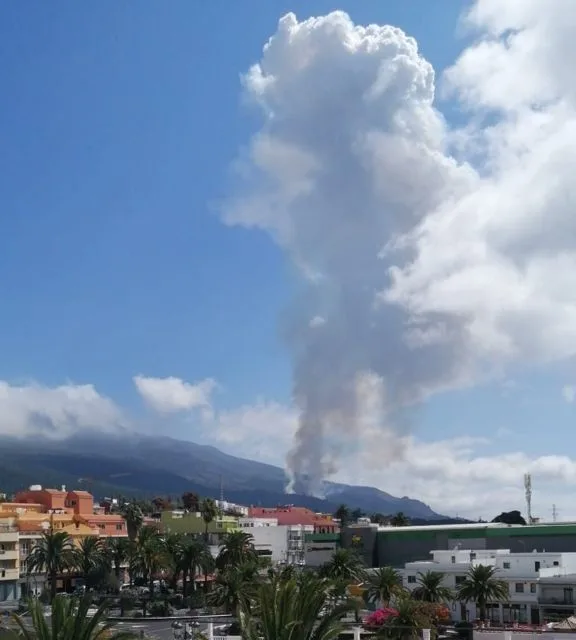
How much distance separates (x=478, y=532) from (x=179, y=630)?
48072 millimetres

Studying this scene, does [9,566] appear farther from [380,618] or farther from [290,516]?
[290,516]

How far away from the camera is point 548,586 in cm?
7225

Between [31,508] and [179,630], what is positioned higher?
[31,508]

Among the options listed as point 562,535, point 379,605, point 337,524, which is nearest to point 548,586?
point 379,605

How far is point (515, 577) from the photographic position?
73.7 m

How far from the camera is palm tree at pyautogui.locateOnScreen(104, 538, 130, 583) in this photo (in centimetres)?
9206

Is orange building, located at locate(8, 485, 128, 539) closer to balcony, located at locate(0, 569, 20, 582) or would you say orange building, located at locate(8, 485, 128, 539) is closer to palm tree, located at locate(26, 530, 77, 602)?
balcony, located at locate(0, 569, 20, 582)

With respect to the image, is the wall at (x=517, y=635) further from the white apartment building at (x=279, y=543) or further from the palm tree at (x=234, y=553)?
the white apartment building at (x=279, y=543)

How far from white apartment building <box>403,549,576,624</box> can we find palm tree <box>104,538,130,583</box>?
30122mm

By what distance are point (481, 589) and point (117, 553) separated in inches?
1649

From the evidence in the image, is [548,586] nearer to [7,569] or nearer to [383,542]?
[383,542]

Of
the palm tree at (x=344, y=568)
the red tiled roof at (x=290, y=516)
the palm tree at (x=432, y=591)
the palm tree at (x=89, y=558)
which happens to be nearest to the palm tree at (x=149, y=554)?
the palm tree at (x=89, y=558)

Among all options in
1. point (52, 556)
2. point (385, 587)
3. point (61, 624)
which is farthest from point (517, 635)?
point (52, 556)

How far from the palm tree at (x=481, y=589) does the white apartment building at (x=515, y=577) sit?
12.2 ft
